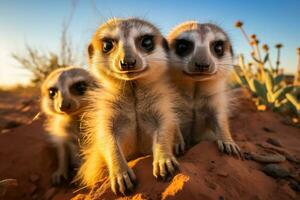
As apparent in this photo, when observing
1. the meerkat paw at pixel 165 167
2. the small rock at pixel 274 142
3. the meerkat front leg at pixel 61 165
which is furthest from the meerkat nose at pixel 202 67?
the meerkat front leg at pixel 61 165

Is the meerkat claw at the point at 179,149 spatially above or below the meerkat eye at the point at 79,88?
below

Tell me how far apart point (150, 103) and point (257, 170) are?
0.95 m

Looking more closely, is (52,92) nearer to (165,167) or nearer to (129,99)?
(129,99)

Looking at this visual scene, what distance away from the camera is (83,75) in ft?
11.4

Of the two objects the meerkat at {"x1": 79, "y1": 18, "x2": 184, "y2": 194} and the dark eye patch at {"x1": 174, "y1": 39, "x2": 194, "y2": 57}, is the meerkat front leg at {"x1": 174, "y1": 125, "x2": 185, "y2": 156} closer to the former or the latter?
the meerkat at {"x1": 79, "y1": 18, "x2": 184, "y2": 194}

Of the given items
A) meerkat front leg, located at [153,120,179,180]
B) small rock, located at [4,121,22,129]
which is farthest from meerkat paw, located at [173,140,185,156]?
small rock, located at [4,121,22,129]

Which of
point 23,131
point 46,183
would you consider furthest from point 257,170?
point 23,131

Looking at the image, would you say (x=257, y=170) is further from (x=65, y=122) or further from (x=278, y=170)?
(x=65, y=122)

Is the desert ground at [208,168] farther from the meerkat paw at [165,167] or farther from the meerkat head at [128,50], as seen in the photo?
the meerkat head at [128,50]

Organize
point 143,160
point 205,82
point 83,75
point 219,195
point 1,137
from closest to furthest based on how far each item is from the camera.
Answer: point 219,195 < point 143,160 < point 205,82 < point 83,75 < point 1,137

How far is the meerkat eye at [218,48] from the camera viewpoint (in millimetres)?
3056

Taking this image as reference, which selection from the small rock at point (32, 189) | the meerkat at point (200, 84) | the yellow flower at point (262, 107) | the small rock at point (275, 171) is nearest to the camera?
the small rock at point (275, 171)

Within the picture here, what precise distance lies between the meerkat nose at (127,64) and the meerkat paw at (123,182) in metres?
0.71

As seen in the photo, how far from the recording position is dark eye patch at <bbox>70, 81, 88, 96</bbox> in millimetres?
3338
